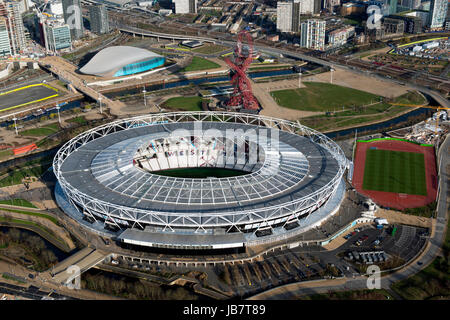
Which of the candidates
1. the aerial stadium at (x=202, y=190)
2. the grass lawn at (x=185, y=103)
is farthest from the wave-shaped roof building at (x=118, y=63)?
the aerial stadium at (x=202, y=190)

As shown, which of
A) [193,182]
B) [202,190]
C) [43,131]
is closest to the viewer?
[202,190]

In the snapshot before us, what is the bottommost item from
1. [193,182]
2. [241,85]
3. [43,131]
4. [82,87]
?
[43,131]

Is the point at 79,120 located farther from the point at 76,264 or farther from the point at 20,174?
the point at 76,264

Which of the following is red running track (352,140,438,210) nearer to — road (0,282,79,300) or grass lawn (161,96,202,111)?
grass lawn (161,96,202,111)

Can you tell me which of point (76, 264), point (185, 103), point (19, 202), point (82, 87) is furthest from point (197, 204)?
point (82, 87)

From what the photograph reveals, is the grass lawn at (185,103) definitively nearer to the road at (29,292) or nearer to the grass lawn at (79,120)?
the grass lawn at (79,120)

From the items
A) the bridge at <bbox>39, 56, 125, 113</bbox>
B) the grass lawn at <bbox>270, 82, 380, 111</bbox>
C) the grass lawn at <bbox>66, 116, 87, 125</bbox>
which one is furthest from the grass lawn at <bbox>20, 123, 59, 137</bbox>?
the grass lawn at <bbox>270, 82, 380, 111</bbox>

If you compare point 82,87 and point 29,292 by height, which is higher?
point 82,87

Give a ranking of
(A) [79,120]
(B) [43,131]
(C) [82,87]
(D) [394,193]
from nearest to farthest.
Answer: (D) [394,193]
(B) [43,131]
(A) [79,120]
(C) [82,87]
